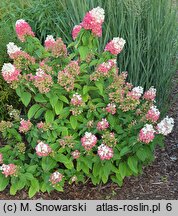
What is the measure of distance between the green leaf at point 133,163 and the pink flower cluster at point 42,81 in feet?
2.41

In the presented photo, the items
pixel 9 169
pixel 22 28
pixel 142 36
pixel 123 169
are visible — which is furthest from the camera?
pixel 142 36

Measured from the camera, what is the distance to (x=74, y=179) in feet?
9.37

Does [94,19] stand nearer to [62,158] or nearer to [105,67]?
[105,67]

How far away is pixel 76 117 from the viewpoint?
281 centimetres

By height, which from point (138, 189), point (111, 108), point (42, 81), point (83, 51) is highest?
point (83, 51)

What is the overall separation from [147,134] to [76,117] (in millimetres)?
538

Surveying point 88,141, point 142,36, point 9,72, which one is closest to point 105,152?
point 88,141

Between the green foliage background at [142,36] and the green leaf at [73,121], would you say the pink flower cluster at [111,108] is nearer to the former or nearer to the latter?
the green leaf at [73,121]

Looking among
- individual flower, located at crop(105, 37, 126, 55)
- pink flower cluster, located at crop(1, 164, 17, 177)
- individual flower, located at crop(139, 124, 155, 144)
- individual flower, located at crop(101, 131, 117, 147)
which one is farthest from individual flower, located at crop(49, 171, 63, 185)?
individual flower, located at crop(105, 37, 126, 55)

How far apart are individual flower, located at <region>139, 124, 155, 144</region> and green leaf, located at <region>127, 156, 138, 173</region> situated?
11.1 inches

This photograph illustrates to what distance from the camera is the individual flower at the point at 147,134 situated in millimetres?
2520

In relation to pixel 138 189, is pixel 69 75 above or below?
above

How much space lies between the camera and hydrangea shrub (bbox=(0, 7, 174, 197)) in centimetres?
264

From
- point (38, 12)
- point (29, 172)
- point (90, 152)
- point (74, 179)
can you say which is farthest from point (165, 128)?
point (38, 12)
